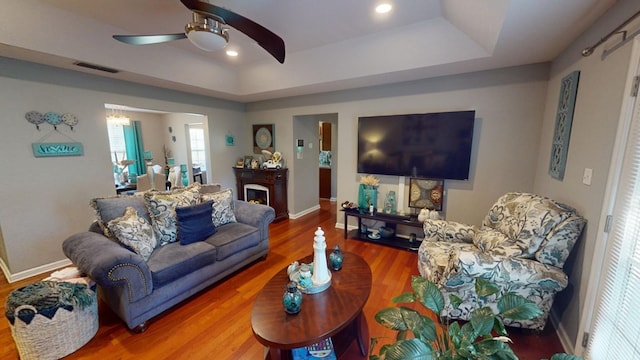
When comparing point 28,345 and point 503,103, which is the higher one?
point 503,103

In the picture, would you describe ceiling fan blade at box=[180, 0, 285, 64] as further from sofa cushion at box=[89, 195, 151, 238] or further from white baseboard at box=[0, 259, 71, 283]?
white baseboard at box=[0, 259, 71, 283]

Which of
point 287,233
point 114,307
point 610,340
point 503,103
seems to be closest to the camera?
point 610,340

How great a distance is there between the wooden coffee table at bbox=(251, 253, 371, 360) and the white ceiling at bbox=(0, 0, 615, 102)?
2143mm

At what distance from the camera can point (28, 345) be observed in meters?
1.61

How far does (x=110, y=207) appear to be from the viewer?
225 cm

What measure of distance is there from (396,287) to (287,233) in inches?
81.7

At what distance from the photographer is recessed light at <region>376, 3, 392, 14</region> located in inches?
93.6

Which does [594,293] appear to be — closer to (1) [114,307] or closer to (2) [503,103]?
(2) [503,103]

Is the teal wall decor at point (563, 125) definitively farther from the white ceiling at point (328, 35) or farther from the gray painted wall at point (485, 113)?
the gray painted wall at point (485, 113)

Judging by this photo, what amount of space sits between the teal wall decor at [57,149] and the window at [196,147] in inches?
170

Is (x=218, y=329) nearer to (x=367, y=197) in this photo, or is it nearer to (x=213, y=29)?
(x=213, y=29)

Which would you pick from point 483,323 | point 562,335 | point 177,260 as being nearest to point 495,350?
point 483,323

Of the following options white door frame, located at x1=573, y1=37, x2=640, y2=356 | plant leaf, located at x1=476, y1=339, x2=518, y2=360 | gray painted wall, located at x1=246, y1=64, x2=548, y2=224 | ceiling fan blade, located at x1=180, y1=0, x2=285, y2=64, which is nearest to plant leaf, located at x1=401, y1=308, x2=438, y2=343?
plant leaf, located at x1=476, y1=339, x2=518, y2=360

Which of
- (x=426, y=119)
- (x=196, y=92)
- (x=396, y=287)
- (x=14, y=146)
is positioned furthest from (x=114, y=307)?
(x=426, y=119)
